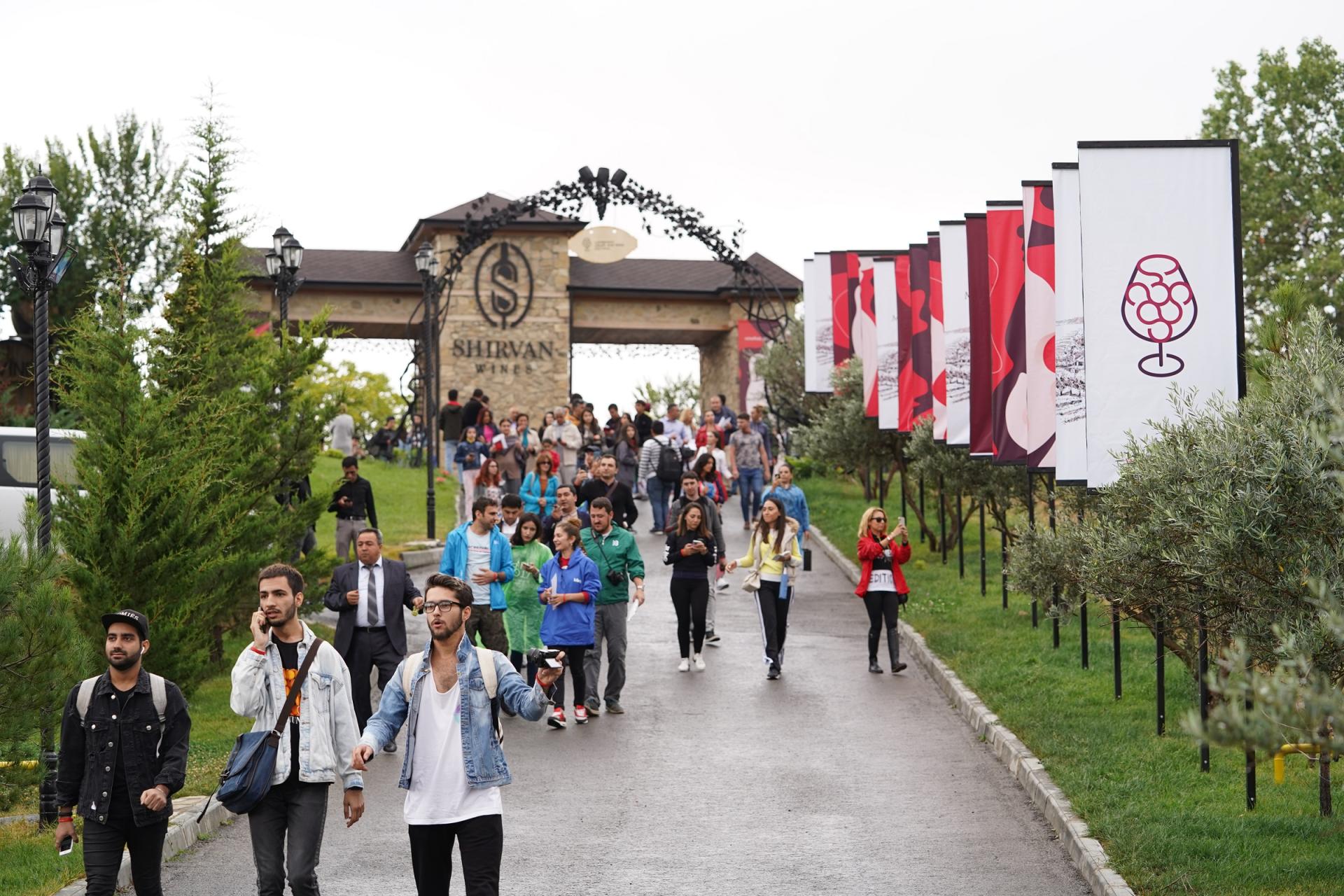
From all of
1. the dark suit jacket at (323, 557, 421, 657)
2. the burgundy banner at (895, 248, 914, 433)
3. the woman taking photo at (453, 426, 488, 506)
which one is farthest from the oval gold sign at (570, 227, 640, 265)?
the dark suit jacket at (323, 557, 421, 657)

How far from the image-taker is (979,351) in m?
17.2

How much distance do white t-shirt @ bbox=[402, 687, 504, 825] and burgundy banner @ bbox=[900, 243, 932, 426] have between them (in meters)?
14.9

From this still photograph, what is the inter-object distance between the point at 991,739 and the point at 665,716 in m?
3.05

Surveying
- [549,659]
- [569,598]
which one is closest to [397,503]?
[569,598]

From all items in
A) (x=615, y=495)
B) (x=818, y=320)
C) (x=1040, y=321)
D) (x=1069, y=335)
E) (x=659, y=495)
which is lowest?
(x=659, y=495)

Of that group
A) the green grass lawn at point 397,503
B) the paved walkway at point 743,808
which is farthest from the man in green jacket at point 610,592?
the green grass lawn at point 397,503

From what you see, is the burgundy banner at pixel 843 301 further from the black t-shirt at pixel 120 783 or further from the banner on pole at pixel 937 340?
the black t-shirt at pixel 120 783

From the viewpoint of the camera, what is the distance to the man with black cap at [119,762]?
7.53m

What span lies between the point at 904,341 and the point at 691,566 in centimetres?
766

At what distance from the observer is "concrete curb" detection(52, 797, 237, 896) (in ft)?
30.7

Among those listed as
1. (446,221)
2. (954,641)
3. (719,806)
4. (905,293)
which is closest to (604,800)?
(719,806)

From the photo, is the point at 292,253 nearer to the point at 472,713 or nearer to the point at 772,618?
the point at 772,618

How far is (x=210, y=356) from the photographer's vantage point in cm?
1639

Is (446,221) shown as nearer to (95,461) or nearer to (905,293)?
(905,293)
